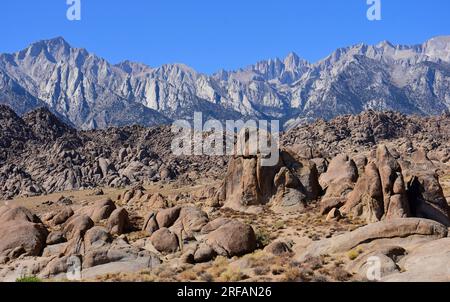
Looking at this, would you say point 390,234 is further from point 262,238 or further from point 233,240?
point 262,238

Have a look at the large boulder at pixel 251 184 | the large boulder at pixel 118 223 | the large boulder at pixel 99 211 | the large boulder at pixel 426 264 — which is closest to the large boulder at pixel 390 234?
Result: the large boulder at pixel 426 264

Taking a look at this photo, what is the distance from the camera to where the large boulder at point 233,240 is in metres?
31.7

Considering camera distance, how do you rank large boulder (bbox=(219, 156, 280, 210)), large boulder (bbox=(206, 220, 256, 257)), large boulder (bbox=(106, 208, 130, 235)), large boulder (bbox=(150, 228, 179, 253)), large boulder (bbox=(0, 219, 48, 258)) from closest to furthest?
large boulder (bbox=(206, 220, 256, 257))
large boulder (bbox=(150, 228, 179, 253))
large boulder (bbox=(0, 219, 48, 258))
large boulder (bbox=(106, 208, 130, 235))
large boulder (bbox=(219, 156, 280, 210))

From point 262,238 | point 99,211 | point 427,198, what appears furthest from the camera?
point 99,211

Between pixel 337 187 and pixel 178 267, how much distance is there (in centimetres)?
2320

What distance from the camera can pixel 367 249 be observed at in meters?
26.2

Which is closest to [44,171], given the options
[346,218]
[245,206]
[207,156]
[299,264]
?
[207,156]

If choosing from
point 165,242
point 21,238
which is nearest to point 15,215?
point 21,238

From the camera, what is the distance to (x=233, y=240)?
32.3m

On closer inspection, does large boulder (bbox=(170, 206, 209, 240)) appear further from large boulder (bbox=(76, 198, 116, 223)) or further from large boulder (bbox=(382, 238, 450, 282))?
large boulder (bbox=(382, 238, 450, 282))

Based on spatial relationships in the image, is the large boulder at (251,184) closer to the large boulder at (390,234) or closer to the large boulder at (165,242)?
the large boulder at (165,242)

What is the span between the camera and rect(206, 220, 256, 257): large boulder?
31.7 m

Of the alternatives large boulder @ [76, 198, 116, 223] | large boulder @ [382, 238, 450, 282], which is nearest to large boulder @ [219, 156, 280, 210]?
large boulder @ [76, 198, 116, 223]

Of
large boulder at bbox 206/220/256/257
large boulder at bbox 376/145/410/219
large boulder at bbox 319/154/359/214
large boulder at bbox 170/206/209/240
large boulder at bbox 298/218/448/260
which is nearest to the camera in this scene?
large boulder at bbox 298/218/448/260
